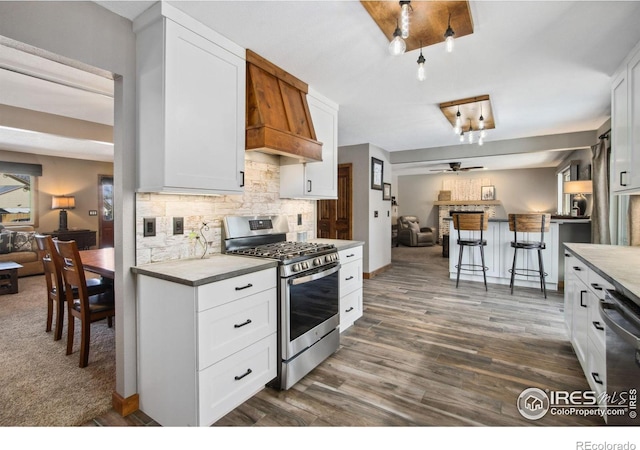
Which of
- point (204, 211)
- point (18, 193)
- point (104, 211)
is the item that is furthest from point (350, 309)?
point (18, 193)

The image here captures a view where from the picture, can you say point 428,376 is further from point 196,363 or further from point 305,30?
point 305,30

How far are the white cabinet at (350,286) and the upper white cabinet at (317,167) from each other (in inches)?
27.5

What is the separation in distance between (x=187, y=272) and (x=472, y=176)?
1048cm

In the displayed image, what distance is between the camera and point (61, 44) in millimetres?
1648

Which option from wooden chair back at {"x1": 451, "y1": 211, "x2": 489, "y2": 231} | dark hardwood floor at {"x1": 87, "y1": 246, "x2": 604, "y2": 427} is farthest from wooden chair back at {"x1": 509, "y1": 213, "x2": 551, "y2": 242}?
dark hardwood floor at {"x1": 87, "y1": 246, "x2": 604, "y2": 427}

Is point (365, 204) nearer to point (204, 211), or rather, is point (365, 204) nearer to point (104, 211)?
point (204, 211)

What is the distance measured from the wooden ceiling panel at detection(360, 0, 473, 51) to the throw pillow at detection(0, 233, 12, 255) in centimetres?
→ 702

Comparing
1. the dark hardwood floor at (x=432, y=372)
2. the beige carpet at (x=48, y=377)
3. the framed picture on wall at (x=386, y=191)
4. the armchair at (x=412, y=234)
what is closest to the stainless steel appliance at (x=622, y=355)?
the dark hardwood floor at (x=432, y=372)

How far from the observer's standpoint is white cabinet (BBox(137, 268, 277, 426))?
167cm

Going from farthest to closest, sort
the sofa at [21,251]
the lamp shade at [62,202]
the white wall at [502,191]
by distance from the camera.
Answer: the white wall at [502,191] → the lamp shade at [62,202] → the sofa at [21,251]

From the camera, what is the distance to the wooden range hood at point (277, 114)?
7.78 ft

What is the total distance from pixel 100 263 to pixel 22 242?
15.3 ft

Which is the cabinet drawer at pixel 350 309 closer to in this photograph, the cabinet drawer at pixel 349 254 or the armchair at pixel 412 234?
the cabinet drawer at pixel 349 254
